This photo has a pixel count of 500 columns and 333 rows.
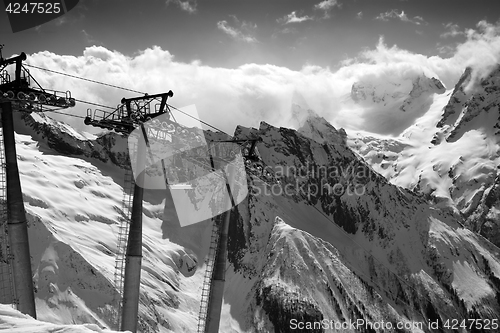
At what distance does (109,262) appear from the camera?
5886 inches

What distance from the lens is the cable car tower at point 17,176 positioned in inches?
1462

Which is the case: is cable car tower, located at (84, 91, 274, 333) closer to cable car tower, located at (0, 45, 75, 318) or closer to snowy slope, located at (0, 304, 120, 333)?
cable car tower, located at (0, 45, 75, 318)

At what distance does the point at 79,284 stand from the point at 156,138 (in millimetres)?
101269

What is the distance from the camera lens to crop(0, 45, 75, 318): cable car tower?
122ft

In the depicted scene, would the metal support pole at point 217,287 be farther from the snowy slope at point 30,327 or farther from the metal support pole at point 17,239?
the snowy slope at point 30,327

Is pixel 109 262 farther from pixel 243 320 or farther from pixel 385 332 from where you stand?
pixel 385 332

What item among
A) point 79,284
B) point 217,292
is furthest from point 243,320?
point 217,292

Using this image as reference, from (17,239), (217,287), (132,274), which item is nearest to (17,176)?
(17,239)

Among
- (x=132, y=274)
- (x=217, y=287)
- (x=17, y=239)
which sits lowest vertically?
(x=217, y=287)

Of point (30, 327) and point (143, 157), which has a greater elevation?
point (143, 157)

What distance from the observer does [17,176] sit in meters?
38.2

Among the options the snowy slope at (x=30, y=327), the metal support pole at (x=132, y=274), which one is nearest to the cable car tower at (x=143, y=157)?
the metal support pole at (x=132, y=274)

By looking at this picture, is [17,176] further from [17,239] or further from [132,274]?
[132,274]

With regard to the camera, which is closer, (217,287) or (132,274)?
(132,274)
